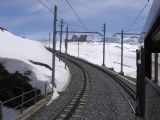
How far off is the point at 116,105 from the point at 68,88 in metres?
12.6

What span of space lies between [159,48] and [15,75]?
27.3 metres

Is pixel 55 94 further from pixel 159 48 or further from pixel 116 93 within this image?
pixel 159 48

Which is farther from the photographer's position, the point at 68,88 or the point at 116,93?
the point at 68,88

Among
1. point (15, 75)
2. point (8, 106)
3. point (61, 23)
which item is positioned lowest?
point (8, 106)

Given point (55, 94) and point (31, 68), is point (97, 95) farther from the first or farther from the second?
point (31, 68)

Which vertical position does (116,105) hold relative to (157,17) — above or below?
below

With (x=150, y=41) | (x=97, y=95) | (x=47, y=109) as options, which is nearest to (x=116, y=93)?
(x=97, y=95)

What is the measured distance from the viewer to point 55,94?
32.5m

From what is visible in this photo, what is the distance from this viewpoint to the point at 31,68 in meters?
35.9

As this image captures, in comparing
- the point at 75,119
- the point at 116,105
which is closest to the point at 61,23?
the point at 116,105

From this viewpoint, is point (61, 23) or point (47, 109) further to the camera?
point (61, 23)

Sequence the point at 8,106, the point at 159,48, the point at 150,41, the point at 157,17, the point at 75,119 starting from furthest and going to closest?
the point at 8,106 → the point at 75,119 → the point at 150,41 → the point at 159,48 → the point at 157,17

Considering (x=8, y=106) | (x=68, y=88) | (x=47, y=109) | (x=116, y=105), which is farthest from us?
(x=68, y=88)

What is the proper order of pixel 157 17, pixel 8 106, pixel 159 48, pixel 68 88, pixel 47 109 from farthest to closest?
pixel 68 88 < pixel 8 106 < pixel 47 109 < pixel 159 48 < pixel 157 17
